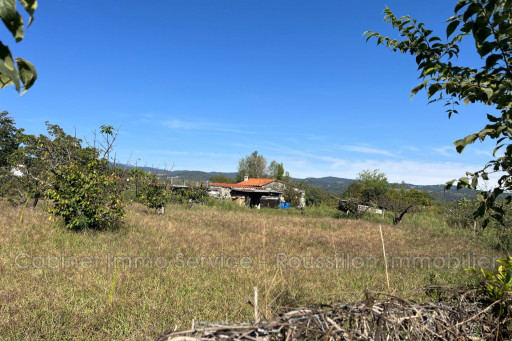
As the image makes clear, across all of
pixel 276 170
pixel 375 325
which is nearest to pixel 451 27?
pixel 375 325

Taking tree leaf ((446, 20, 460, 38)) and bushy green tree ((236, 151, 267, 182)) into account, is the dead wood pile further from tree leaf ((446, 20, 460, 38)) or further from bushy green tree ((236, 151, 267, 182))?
bushy green tree ((236, 151, 267, 182))

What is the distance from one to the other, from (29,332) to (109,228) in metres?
6.09

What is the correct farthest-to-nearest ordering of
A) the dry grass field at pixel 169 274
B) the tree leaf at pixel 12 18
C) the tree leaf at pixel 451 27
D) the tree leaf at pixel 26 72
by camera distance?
1. the dry grass field at pixel 169 274
2. the tree leaf at pixel 451 27
3. the tree leaf at pixel 26 72
4. the tree leaf at pixel 12 18

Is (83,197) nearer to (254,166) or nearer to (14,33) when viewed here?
(14,33)

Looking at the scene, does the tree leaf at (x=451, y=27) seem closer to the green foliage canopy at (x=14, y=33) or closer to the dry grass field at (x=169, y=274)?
the dry grass field at (x=169, y=274)

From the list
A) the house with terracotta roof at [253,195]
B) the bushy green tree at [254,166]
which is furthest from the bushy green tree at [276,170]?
the house with terracotta roof at [253,195]

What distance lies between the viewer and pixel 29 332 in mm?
3020

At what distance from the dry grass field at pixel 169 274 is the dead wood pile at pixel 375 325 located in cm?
14

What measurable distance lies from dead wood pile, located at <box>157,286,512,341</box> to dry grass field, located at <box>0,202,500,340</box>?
5.6 inches

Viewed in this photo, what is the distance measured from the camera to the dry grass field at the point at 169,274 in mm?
3298

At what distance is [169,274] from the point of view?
5.05m

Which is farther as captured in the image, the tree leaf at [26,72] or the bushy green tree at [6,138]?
the bushy green tree at [6,138]

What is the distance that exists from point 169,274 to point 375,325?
4.35m

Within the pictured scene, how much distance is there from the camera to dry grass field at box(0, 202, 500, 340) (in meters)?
3.30
